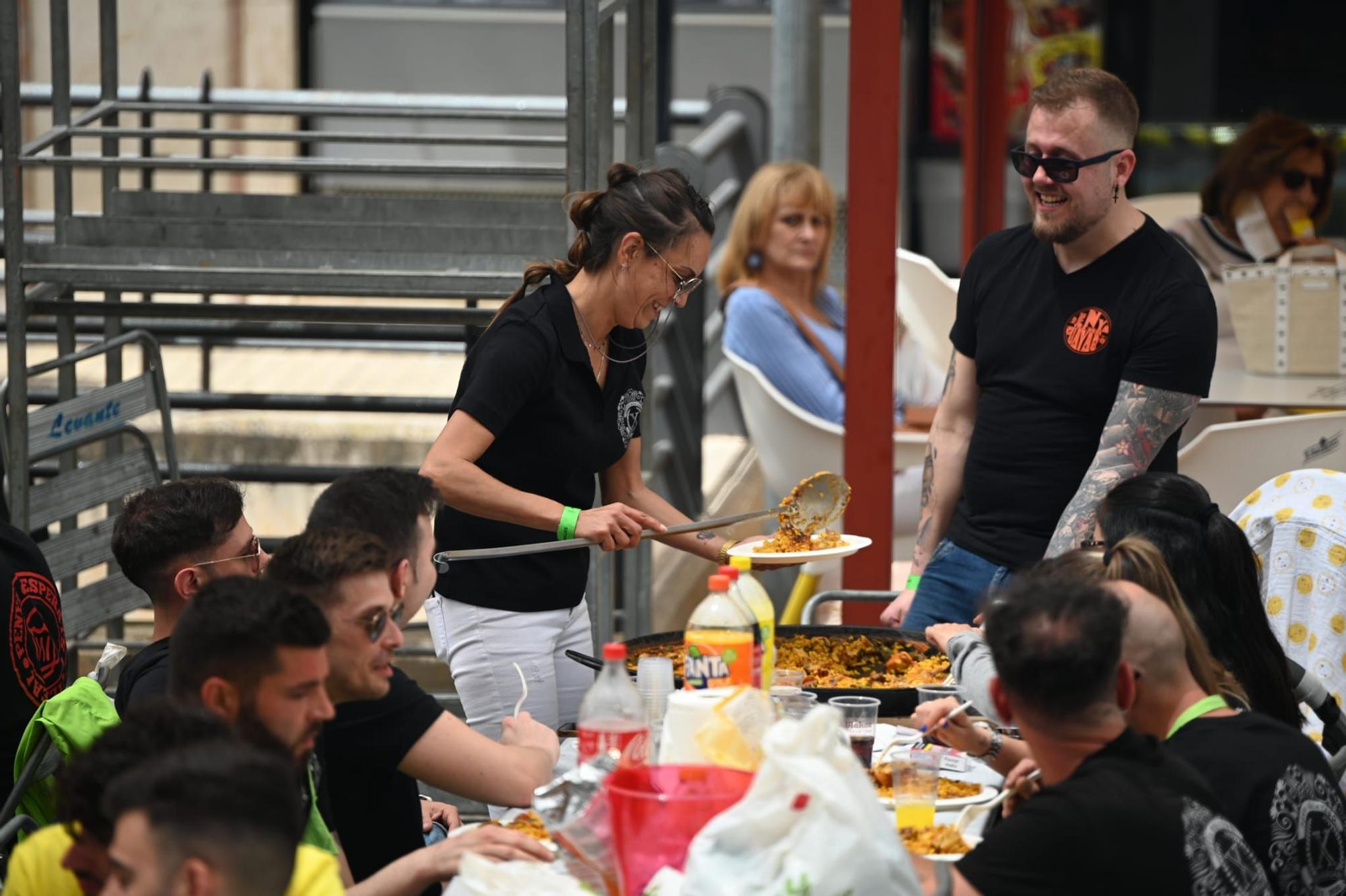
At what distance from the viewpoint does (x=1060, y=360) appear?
4117 mm

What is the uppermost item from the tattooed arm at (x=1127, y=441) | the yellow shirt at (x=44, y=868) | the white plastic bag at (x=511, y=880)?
the tattooed arm at (x=1127, y=441)

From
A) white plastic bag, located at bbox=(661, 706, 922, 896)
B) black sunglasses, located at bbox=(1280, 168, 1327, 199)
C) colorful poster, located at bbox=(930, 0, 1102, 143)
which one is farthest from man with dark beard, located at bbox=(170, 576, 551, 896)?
colorful poster, located at bbox=(930, 0, 1102, 143)

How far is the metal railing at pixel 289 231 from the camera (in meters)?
5.02

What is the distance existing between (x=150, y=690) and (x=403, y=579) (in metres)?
0.52

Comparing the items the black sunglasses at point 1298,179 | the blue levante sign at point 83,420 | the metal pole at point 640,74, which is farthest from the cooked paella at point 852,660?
the black sunglasses at point 1298,179

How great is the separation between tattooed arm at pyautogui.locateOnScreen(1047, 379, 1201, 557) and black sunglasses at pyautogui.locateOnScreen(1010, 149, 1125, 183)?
508 millimetres

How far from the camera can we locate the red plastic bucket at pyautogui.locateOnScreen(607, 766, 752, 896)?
241 cm

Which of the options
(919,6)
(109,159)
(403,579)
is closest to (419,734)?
(403,579)

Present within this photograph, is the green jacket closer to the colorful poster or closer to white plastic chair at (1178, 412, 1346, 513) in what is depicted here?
white plastic chair at (1178, 412, 1346, 513)

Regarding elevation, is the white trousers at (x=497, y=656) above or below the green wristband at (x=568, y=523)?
below

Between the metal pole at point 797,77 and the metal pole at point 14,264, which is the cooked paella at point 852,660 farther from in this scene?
the metal pole at point 797,77

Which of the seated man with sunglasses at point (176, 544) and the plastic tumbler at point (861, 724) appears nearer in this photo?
the plastic tumbler at point (861, 724)

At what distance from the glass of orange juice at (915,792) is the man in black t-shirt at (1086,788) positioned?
29 cm

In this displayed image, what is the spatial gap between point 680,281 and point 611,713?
4.45ft
